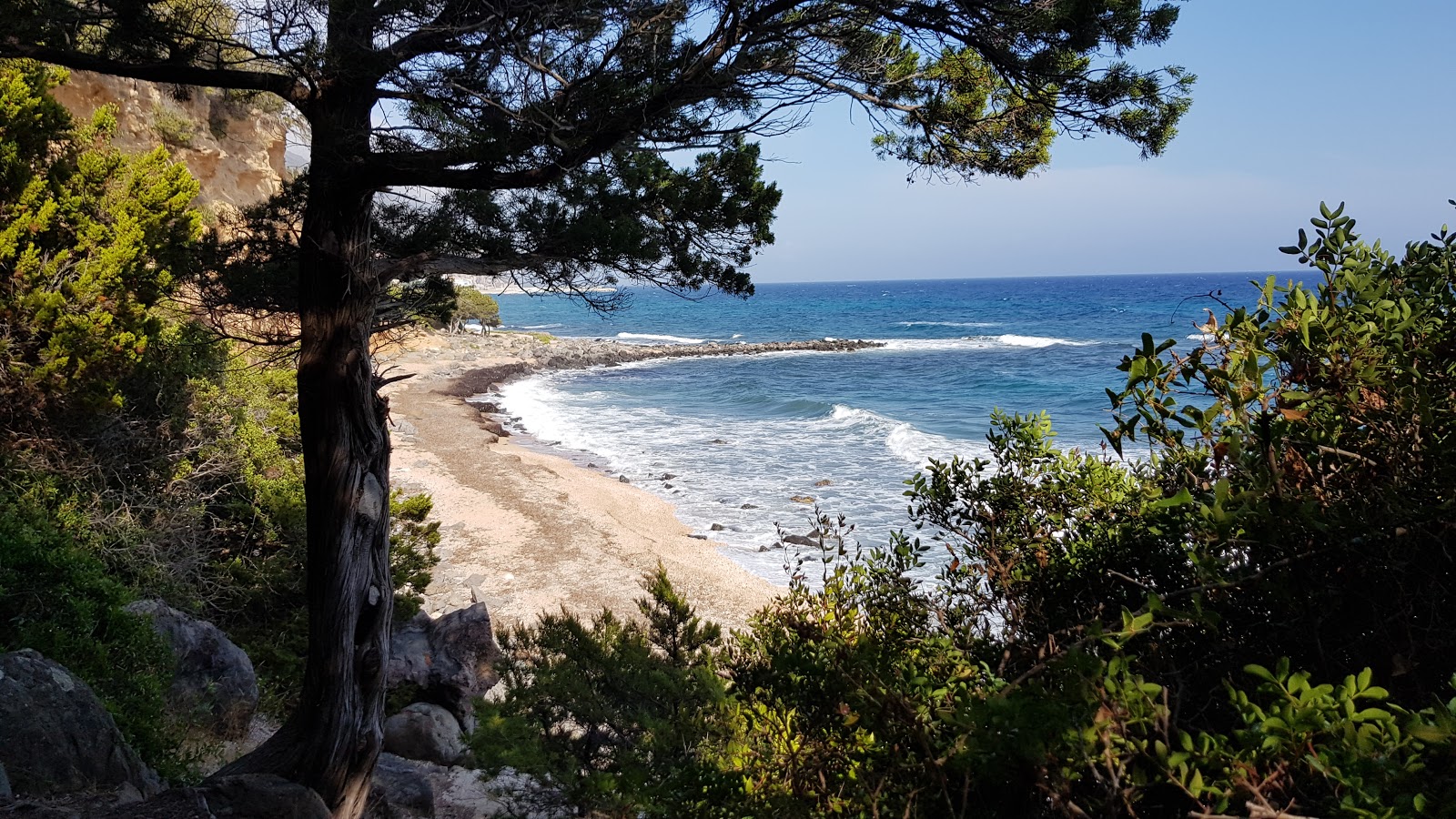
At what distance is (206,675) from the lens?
6.20 metres

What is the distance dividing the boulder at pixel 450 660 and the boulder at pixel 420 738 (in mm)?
417

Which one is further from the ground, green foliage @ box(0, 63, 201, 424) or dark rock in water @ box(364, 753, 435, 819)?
green foliage @ box(0, 63, 201, 424)

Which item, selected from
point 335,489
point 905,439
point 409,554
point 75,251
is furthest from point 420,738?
point 905,439

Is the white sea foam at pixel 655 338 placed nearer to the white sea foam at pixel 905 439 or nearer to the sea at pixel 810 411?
the sea at pixel 810 411

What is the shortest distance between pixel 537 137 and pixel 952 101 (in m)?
2.54

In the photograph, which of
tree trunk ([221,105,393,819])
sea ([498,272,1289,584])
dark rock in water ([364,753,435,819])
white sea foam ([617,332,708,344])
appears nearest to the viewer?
tree trunk ([221,105,393,819])

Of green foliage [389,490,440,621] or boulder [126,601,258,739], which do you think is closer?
boulder [126,601,258,739]

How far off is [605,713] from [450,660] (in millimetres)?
3316

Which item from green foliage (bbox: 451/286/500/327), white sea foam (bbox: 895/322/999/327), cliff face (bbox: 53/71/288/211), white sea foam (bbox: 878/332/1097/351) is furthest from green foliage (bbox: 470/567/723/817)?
white sea foam (bbox: 895/322/999/327)

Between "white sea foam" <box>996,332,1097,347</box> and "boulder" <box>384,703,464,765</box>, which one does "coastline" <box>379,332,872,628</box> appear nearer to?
"boulder" <box>384,703,464,765</box>

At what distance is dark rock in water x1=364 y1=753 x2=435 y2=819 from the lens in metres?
5.50

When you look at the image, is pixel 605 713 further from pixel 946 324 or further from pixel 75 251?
pixel 946 324

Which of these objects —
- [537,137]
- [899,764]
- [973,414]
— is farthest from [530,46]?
[973,414]

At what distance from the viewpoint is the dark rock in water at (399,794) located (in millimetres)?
5496
